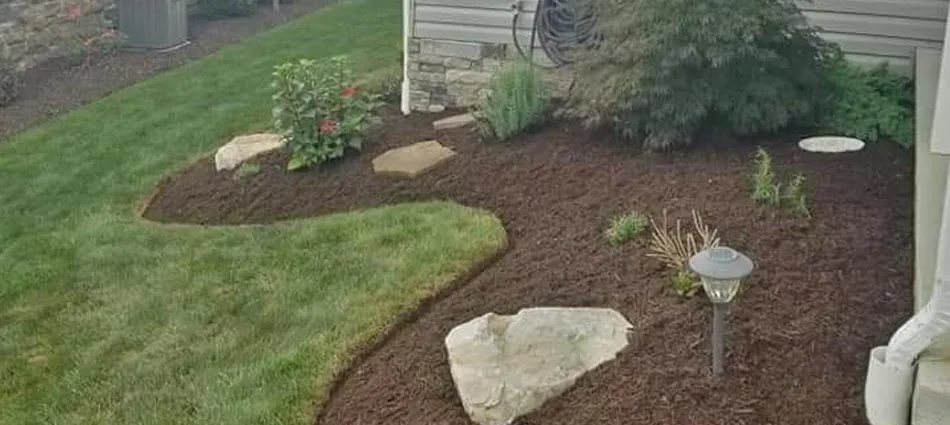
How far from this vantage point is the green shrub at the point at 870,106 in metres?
4.76

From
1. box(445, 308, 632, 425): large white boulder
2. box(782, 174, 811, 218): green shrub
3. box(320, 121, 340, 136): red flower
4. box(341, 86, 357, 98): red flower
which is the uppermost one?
box(341, 86, 357, 98): red flower

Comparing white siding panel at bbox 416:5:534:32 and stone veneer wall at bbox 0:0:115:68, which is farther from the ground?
white siding panel at bbox 416:5:534:32

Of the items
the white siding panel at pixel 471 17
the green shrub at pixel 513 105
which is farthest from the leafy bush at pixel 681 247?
the white siding panel at pixel 471 17

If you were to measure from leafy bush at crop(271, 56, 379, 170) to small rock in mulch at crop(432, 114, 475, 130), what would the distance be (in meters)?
0.48

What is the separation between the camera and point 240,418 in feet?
11.0

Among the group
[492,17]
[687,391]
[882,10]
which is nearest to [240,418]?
[687,391]

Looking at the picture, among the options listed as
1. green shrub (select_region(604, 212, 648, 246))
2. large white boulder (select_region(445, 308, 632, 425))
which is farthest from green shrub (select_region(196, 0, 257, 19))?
large white boulder (select_region(445, 308, 632, 425))

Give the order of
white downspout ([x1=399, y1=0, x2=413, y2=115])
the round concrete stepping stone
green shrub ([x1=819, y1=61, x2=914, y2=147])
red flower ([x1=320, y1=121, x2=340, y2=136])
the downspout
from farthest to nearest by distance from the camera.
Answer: white downspout ([x1=399, y1=0, x2=413, y2=115])
red flower ([x1=320, y1=121, x2=340, y2=136])
green shrub ([x1=819, y1=61, x2=914, y2=147])
the round concrete stepping stone
the downspout

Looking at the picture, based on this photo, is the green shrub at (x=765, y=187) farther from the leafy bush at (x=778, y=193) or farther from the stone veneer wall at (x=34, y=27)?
the stone veneer wall at (x=34, y=27)

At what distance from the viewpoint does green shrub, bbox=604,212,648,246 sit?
3.99 metres

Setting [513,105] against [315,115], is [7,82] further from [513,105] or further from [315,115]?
[513,105]

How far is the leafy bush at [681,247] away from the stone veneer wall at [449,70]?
7.96 feet

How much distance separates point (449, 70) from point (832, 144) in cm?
240

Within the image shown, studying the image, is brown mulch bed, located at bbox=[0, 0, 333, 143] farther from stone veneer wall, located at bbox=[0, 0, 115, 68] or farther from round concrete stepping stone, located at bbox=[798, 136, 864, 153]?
round concrete stepping stone, located at bbox=[798, 136, 864, 153]
